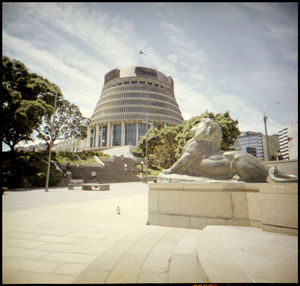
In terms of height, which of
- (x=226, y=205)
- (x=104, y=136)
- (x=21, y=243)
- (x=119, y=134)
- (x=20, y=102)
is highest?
(x=119, y=134)

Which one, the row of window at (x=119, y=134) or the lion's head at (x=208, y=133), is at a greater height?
the row of window at (x=119, y=134)

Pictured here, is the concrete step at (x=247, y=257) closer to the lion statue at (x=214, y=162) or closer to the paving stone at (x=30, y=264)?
the lion statue at (x=214, y=162)

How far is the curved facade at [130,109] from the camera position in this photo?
68.8 m

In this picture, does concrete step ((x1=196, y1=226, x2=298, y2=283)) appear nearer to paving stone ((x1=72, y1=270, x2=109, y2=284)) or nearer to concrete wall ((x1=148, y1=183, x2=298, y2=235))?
concrete wall ((x1=148, y1=183, x2=298, y2=235))

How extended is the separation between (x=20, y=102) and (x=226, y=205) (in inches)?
778

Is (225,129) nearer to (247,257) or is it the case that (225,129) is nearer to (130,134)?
(247,257)

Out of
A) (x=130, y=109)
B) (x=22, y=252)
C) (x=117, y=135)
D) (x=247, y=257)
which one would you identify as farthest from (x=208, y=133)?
(x=130, y=109)

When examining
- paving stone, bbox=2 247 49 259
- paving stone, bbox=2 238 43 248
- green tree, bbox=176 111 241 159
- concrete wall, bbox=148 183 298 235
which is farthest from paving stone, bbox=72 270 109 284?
green tree, bbox=176 111 241 159

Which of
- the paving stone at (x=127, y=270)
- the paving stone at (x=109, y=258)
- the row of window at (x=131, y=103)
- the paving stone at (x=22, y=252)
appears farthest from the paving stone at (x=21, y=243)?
the row of window at (x=131, y=103)

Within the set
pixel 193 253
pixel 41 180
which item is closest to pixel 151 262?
pixel 193 253

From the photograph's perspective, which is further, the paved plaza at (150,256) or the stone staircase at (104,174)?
the stone staircase at (104,174)

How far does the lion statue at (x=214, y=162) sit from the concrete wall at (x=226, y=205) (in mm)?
737

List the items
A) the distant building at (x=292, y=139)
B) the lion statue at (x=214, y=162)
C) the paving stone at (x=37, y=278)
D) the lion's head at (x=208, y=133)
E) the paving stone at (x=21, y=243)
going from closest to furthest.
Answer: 1. the paving stone at (x=37, y=278)
2. the distant building at (x=292, y=139)
3. the paving stone at (x=21, y=243)
4. the lion statue at (x=214, y=162)
5. the lion's head at (x=208, y=133)

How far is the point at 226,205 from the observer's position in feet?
12.9
